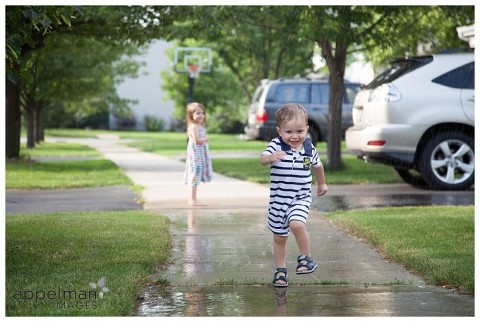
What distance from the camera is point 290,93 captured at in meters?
23.2

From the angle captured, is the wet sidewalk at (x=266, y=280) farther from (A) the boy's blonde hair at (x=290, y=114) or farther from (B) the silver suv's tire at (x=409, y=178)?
(B) the silver suv's tire at (x=409, y=178)

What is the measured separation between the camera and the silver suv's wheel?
511 inches

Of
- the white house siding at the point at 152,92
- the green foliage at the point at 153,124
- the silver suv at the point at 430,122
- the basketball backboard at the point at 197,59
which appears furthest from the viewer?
the white house siding at the point at 152,92

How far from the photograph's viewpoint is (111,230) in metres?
8.76

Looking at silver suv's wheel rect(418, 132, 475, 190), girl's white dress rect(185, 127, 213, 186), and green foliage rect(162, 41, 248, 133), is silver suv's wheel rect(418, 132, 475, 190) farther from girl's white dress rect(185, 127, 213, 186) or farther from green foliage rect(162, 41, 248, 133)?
green foliage rect(162, 41, 248, 133)

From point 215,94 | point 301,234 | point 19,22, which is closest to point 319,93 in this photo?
point 19,22

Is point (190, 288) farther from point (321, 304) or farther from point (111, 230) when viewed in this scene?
point (111, 230)

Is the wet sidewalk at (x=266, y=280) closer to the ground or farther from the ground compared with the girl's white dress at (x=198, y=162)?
closer to the ground

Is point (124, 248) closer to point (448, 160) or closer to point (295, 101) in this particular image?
point (448, 160)

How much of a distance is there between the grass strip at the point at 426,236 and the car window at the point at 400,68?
118 inches

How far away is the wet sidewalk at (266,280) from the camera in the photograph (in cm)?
553

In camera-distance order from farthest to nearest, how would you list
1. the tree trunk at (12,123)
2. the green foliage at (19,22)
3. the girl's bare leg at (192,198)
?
the tree trunk at (12,123) → the girl's bare leg at (192,198) → the green foliage at (19,22)

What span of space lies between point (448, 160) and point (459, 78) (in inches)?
42.3

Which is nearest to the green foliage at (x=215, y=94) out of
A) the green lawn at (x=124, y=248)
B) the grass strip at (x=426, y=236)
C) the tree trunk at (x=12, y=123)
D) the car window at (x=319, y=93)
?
the car window at (x=319, y=93)
